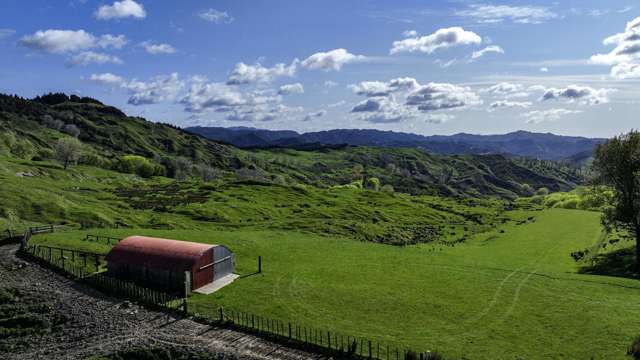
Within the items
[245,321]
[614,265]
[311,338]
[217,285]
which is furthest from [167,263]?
[614,265]

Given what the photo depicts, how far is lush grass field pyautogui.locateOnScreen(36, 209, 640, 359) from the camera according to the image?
45.8 m

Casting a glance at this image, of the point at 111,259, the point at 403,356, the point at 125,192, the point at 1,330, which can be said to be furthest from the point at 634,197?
the point at 125,192

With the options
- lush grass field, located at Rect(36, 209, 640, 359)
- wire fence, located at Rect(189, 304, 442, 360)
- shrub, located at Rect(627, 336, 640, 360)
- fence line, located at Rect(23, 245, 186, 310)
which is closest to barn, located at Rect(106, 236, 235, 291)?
fence line, located at Rect(23, 245, 186, 310)

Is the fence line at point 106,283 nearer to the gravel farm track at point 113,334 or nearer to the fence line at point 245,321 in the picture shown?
the fence line at point 245,321

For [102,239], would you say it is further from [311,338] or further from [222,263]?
[311,338]

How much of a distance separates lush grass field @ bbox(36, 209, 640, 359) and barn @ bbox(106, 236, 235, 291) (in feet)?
11.4

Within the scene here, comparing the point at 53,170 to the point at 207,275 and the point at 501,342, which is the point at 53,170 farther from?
the point at 501,342

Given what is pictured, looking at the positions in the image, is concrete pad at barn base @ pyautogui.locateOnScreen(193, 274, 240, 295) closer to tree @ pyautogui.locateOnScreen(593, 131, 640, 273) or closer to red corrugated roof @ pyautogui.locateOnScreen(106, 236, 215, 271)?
red corrugated roof @ pyautogui.locateOnScreen(106, 236, 215, 271)

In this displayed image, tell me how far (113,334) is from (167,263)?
47.7 ft

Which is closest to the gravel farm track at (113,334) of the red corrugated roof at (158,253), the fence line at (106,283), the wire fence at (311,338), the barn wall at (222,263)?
the wire fence at (311,338)

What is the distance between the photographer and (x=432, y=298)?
57.7 m

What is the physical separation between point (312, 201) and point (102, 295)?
11747 centimetres

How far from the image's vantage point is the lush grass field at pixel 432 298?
45.8 metres

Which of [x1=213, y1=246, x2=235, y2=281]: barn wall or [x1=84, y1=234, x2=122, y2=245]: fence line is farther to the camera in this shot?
[x1=84, y1=234, x2=122, y2=245]: fence line
